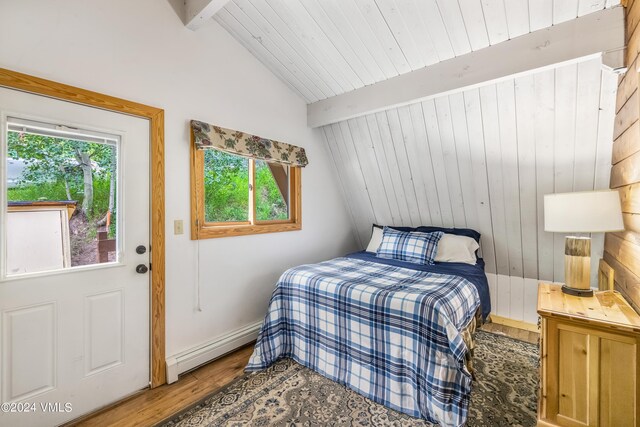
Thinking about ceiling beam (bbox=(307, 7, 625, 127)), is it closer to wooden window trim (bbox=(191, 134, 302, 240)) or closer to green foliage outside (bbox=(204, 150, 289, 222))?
wooden window trim (bbox=(191, 134, 302, 240))

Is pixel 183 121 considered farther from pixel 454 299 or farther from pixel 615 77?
pixel 615 77

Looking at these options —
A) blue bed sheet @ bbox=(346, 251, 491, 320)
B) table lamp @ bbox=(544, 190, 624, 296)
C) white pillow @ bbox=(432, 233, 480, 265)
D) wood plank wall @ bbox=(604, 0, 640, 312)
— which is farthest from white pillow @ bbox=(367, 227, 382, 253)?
wood plank wall @ bbox=(604, 0, 640, 312)

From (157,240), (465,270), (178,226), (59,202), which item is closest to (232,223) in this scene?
(178,226)

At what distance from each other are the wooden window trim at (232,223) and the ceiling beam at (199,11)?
0.84m

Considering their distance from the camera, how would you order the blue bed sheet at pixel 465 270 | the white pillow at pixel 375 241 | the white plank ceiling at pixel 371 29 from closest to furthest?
the white plank ceiling at pixel 371 29, the blue bed sheet at pixel 465 270, the white pillow at pixel 375 241

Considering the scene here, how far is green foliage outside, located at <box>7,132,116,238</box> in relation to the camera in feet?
4.89

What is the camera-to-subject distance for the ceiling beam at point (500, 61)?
163 cm

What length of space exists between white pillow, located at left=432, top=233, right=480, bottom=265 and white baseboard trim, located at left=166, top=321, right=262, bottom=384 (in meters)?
1.91

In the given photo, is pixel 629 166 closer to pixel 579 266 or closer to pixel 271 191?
pixel 579 266

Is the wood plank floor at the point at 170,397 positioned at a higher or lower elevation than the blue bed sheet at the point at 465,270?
lower

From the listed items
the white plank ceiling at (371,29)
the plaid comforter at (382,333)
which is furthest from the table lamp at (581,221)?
the white plank ceiling at (371,29)

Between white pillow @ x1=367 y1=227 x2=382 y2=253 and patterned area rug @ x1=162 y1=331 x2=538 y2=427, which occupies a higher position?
white pillow @ x1=367 y1=227 x2=382 y2=253

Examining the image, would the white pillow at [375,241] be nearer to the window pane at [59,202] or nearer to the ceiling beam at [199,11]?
the window pane at [59,202]

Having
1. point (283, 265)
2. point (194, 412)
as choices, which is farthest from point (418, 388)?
point (283, 265)
